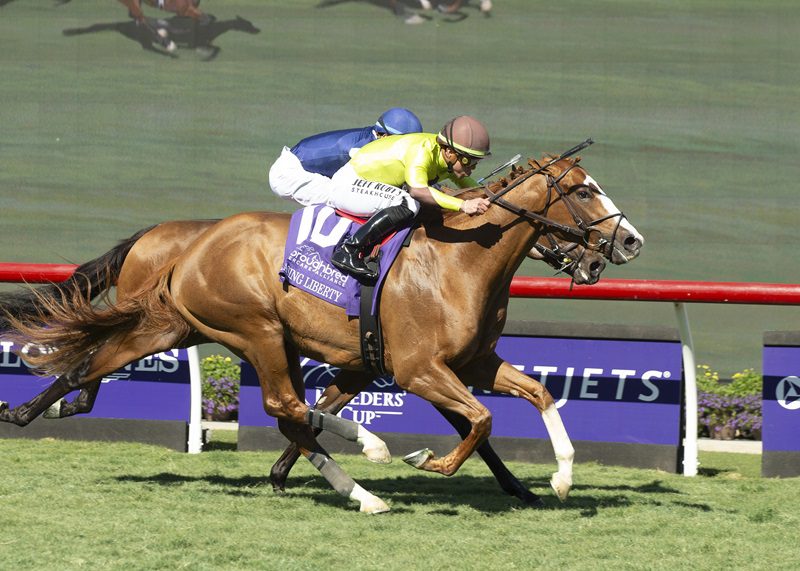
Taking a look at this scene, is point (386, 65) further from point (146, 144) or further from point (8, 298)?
point (8, 298)

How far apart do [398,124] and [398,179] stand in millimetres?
637

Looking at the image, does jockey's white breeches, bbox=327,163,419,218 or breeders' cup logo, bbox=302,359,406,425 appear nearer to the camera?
jockey's white breeches, bbox=327,163,419,218

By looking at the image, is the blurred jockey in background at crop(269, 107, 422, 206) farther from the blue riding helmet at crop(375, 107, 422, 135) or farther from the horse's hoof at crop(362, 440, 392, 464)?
the horse's hoof at crop(362, 440, 392, 464)

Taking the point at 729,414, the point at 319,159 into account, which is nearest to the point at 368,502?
the point at 319,159

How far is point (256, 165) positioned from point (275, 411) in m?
5.90

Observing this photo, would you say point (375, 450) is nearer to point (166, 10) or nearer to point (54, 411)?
point (54, 411)

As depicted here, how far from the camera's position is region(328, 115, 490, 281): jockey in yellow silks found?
17.3 feet

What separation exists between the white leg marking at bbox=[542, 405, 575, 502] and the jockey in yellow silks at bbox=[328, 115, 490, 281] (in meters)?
0.94

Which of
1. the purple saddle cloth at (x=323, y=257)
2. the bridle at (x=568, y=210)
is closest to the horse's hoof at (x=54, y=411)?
the purple saddle cloth at (x=323, y=257)

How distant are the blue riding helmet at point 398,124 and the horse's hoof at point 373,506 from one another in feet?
6.07

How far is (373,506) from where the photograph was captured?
5309 mm

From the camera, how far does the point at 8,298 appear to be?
21.2ft

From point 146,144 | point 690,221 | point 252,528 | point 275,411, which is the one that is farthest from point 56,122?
point 252,528

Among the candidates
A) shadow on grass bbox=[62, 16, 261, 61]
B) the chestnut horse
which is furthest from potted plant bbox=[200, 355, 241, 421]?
shadow on grass bbox=[62, 16, 261, 61]
